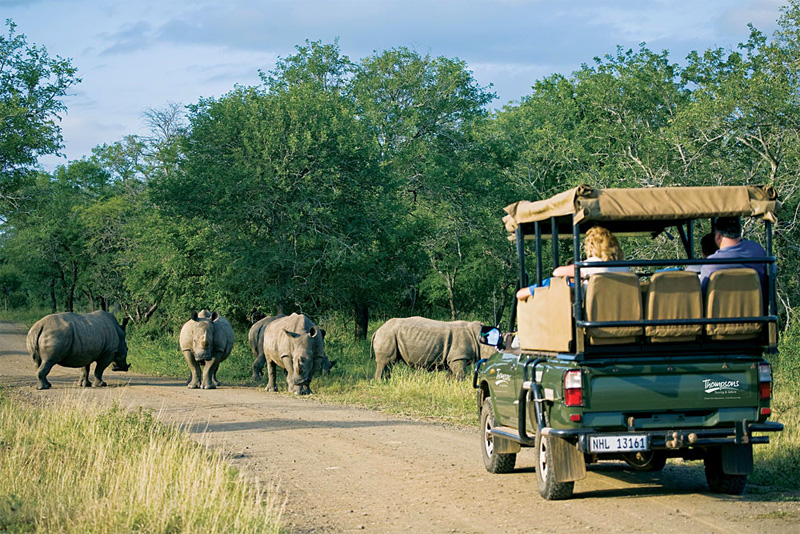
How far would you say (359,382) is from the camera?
69.4ft

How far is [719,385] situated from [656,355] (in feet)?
1.85

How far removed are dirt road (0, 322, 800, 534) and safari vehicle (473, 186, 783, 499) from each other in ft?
1.42

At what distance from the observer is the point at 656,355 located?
307 inches

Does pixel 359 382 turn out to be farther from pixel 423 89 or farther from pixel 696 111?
pixel 423 89

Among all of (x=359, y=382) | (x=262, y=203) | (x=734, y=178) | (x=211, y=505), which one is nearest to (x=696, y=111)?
(x=734, y=178)

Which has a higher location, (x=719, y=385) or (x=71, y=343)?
(x=719, y=385)

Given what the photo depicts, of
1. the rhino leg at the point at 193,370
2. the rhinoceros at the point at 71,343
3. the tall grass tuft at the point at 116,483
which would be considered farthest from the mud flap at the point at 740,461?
the rhinoceros at the point at 71,343

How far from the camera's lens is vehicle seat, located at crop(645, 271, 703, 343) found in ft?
25.3

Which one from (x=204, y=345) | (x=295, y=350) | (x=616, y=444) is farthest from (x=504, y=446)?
(x=204, y=345)

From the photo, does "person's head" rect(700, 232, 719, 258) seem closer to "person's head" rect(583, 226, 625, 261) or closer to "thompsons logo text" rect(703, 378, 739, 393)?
"person's head" rect(583, 226, 625, 261)

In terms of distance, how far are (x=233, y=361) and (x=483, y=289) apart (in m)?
13.5

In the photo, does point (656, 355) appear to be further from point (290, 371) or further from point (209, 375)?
point (209, 375)

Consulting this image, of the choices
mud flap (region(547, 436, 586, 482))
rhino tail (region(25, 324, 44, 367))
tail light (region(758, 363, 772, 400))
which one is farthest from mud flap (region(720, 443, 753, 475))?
rhino tail (region(25, 324, 44, 367))

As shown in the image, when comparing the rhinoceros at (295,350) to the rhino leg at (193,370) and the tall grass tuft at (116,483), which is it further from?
the tall grass tuft at (116,483)
